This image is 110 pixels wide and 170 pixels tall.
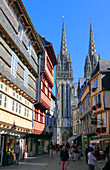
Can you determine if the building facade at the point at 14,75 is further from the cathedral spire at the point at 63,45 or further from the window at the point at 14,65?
the cathedral spire at the point at 63,45

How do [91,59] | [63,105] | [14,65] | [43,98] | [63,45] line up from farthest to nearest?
[63,45], [91,59], [63,105], [43,98], [14,65]

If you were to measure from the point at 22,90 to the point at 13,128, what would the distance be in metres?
3.38

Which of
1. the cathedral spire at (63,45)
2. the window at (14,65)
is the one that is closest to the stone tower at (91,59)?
the cathedral spire at (63,45)

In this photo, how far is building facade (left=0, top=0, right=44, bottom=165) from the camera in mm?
14828

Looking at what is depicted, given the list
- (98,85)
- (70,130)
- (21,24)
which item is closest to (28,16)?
(21,24)

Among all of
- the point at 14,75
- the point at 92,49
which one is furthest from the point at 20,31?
the point at 92,49

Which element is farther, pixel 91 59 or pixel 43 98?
pixel 91 59

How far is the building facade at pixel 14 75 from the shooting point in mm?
14828

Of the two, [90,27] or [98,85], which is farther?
[90,27]

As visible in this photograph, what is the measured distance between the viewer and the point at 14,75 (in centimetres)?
1681

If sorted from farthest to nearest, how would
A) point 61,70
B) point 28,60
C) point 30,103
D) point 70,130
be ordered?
point 61,70, point 70,130, point 30,103, point 28,60

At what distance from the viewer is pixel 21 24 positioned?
18922 mm

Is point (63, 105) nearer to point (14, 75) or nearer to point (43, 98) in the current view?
point (43, 98)

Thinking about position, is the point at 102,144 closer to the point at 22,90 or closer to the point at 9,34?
the point at 22,90
